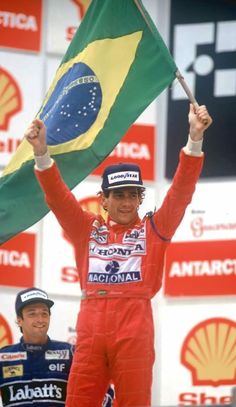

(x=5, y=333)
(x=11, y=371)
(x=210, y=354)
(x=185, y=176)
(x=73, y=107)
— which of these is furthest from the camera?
(x=210, y=354)

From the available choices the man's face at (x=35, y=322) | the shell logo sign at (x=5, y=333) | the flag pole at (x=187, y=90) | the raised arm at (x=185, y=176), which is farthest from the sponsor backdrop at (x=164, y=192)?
the raised arm at (x=185, y=176)

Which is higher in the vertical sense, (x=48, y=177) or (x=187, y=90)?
(x=187, y=90)

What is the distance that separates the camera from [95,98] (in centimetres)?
684

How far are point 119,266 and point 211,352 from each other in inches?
104

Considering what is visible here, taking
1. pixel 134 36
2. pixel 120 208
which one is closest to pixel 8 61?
pixel 134 36

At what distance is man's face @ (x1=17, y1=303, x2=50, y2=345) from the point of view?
7035 millimetres

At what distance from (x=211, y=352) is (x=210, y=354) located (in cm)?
1

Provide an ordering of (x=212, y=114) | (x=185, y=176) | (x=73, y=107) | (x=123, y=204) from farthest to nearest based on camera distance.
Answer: (x=212, y=114) → (x=73, y=107) → (x=123, y=204) → (x=185, y=176)

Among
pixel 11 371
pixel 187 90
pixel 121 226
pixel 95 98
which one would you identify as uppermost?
pixel 95 98

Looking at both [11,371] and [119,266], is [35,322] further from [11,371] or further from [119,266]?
[119,266]

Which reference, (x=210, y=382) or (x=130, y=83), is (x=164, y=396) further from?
(x=130, y=83)

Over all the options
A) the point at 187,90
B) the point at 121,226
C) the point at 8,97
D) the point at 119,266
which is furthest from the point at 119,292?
the point at 8,97

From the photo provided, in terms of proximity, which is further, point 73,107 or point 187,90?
point 73,107

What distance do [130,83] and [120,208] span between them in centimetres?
77
